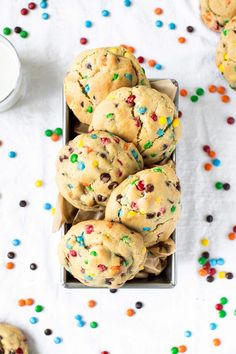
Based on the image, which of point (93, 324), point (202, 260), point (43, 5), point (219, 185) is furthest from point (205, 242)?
point (43, 5)

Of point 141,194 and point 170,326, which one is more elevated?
point 141,194

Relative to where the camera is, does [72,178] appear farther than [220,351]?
No

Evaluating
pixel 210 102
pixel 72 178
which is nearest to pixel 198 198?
pixel 210 102

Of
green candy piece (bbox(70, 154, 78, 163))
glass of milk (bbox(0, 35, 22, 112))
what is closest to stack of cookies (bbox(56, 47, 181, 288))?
green candy piece (bbox(70, 154, 78, 163))

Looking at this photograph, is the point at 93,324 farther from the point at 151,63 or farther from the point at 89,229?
the point at 151,63

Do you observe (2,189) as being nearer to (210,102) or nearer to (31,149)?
(31,149)

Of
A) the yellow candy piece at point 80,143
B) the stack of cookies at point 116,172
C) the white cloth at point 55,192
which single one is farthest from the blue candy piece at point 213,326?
the yellow candy piece at point 80,143

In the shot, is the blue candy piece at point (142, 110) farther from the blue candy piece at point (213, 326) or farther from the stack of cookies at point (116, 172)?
the blue candy piece at point (213, 326)
